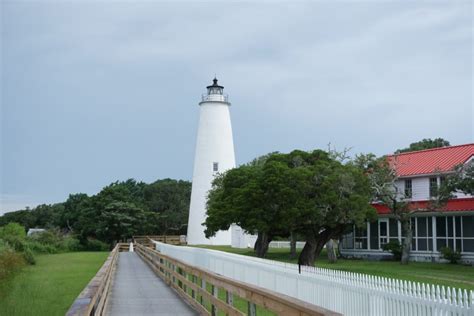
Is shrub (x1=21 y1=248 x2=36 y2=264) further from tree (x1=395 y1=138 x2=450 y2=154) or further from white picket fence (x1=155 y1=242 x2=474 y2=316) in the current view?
tree (x1=395 y1=138 x2=450 y2=154)

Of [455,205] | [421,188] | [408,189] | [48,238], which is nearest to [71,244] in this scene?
[48,238]

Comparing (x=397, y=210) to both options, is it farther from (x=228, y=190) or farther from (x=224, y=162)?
(x=224, y=162)

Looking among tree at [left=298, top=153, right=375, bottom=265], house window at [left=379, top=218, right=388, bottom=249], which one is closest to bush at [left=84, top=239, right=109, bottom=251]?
house window at [left=379, top=218, right=388, bottom=249]

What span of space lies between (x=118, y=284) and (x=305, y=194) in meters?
12.0

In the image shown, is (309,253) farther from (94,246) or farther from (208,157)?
(94,246)

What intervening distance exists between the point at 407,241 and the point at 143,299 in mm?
22926

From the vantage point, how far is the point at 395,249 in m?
37.6

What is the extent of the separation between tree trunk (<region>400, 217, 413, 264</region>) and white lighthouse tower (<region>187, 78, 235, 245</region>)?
23.9 meters

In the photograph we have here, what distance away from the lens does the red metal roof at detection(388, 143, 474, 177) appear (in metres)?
36.6

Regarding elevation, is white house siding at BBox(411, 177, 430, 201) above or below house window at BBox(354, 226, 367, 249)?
above

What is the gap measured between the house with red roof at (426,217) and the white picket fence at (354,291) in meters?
19.8

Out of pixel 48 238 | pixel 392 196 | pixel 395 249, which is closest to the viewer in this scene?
pixel 392 196

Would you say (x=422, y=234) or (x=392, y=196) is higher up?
(x=392, y=196)

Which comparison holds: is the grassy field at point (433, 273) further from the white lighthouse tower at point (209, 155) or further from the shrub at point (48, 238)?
the shrub at point (48, 238)
